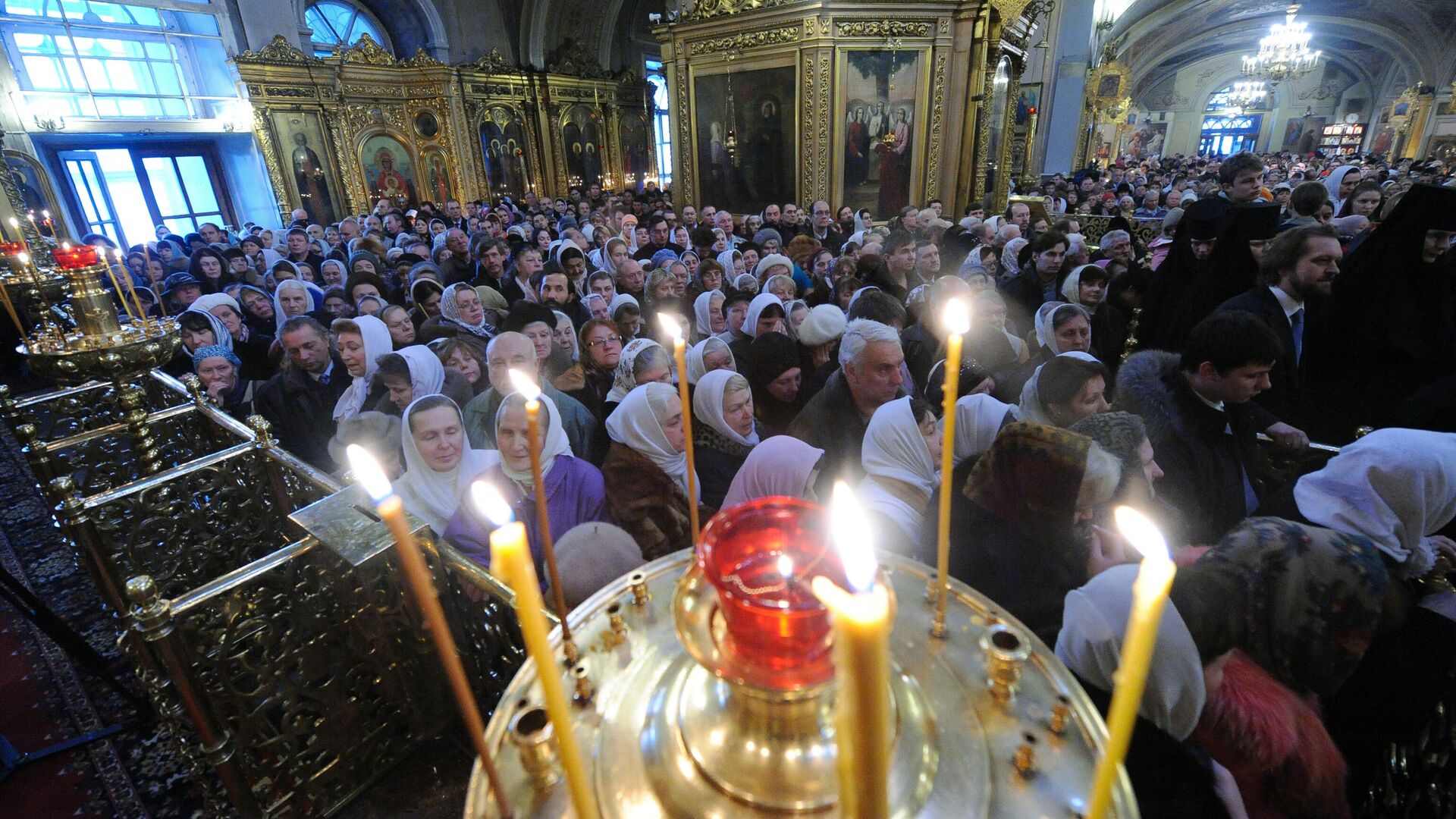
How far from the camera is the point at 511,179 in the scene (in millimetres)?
17844

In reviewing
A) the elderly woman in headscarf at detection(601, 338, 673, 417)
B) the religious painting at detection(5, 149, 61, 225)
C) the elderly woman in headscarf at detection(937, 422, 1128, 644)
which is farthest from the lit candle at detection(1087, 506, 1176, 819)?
the religious painting at detection(5, 149, 61, 225)

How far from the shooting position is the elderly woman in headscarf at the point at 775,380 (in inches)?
141

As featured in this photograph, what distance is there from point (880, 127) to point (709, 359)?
366 inches

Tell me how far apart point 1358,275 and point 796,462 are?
346 cm

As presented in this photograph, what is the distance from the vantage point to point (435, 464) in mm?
2543

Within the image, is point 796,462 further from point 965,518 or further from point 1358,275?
point 1358,275

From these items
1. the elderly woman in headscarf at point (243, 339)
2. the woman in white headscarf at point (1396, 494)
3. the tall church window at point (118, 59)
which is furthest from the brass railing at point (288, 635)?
the tall church window at point (118, 59)

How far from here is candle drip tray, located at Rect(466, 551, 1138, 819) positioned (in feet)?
1.98

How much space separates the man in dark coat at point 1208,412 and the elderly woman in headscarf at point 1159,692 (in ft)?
3.96

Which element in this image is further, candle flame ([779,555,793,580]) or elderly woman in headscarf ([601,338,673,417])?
elderly woman in headscarf ([601,338,673,417])

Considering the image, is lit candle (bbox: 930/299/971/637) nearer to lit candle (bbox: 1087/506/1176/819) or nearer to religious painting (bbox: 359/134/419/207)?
lit candle (bbox: 1087/506/1176/819)

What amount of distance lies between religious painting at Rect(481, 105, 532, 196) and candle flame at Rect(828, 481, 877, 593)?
19.0 meters

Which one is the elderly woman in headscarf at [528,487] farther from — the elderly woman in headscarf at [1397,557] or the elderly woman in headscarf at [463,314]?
the elderly woman in headscarf at [1397,557]

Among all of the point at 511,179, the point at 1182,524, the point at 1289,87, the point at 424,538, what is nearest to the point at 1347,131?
the point at 1289,87
